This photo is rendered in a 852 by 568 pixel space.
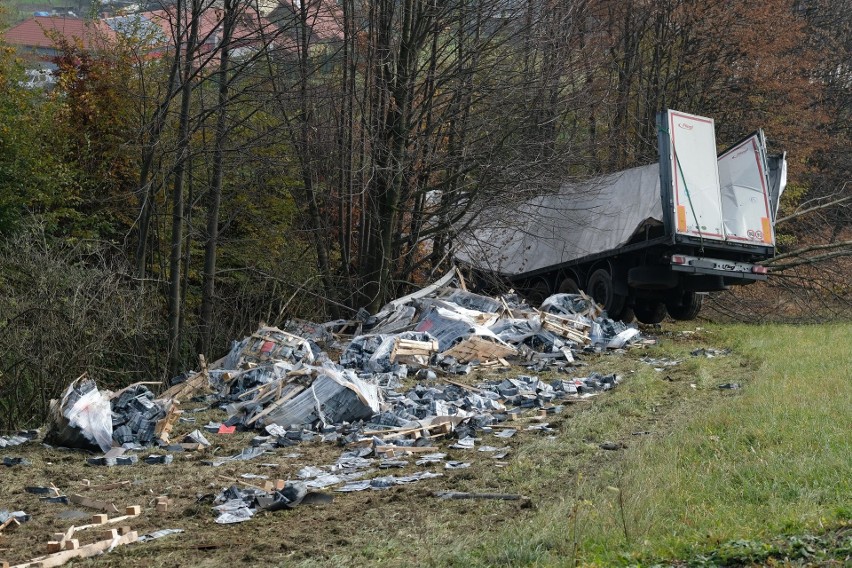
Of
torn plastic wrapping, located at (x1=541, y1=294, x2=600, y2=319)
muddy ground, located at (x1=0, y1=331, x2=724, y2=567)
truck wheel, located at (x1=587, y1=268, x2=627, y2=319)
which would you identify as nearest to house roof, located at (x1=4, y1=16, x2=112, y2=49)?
torn plastic wrapping, located at (x1=541, y1=294, x2=600, y2=319)

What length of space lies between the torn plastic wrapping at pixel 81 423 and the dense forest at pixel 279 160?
9.73 feet

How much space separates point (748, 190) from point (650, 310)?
141 inches

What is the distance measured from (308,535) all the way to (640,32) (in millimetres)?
24078

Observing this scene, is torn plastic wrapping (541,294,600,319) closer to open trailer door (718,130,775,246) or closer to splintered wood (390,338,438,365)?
open trailer door (718,130,775,246)

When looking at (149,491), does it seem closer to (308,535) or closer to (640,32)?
(308,535)

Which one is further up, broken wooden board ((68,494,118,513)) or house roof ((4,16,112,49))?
house roof ((4,16,112,49))

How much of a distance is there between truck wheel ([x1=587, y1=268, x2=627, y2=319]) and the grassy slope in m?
7.25

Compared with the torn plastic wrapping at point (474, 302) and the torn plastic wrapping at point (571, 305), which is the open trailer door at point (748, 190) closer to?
the torn plastic wrapping at point (571, 305)

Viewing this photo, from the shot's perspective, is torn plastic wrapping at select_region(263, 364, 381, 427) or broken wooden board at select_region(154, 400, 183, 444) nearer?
broken wooden board at select_region(154, 400, 183, 444)

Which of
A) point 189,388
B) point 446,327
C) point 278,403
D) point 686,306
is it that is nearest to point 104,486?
point 278,403

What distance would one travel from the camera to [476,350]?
1430 cm

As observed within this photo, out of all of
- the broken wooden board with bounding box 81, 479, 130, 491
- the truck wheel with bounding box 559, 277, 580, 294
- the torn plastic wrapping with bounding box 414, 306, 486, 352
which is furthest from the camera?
the truck wheel with bounding box 559, 277, 580, 294

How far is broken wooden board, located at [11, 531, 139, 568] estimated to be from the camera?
532 cm

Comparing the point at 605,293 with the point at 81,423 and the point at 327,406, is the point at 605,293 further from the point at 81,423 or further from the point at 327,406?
the point at 81,423
